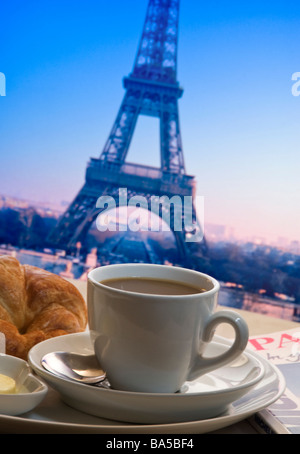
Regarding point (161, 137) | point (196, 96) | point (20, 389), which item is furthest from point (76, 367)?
point (196, 96)

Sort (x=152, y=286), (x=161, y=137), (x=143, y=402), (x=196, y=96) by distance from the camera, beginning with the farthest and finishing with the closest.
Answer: (x=196, y=96)
(x=161, y=137)
(x=152, y=286)
(x=143, y=402)

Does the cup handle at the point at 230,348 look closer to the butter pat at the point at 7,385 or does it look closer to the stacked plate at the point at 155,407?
the stacked plate at the point at 155,407

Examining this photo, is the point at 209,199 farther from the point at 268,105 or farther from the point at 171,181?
the point at 268,105

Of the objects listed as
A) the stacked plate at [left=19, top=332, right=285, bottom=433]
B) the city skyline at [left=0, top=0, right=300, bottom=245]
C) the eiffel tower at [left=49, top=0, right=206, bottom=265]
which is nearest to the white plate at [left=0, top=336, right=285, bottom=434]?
the stacked plate at [left=19, top=332, right=285, bottom=433]

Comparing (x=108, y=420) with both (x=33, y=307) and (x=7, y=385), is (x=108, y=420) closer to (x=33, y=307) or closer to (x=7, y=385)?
(x=7, y=385)

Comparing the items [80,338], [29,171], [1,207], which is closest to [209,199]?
[29,171]

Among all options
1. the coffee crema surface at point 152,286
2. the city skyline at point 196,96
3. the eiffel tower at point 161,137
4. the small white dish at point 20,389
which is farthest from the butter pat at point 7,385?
the city skyline at point 196,96

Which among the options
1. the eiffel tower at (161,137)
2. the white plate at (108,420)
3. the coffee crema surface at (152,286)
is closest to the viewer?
the white plate at (108,420)
